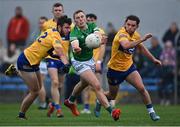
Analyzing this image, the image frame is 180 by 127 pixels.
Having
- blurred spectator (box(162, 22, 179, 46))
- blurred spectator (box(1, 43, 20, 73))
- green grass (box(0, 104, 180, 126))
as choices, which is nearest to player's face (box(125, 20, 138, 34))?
green grass (box(0, 104, 180, 126))

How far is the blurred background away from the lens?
1206 inches

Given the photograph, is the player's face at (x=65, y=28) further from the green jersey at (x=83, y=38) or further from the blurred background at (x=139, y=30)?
the blurred background at (x=139, y=30)

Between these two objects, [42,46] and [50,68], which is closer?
[42,46]

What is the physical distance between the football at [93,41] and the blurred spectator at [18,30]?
42.2 ft

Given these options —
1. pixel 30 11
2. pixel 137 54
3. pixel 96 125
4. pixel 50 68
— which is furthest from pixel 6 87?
pixel 96 125

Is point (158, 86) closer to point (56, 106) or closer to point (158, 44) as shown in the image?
point (158, 44)

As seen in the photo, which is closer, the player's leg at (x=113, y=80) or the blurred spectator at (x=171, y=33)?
the player's leg at (x=113, y=80)

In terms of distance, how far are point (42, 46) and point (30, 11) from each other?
12.7 meters

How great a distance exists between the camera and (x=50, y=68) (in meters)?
22.6

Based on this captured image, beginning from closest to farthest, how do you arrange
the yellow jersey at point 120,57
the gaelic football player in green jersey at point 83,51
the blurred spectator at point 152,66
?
the gaelic football player in green jersey at point 83,51 < the yellow jersey at point 120,57 < the blurred spectator at point 152,66

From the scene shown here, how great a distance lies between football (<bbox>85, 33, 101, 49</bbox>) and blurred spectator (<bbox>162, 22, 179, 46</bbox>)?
473 inches

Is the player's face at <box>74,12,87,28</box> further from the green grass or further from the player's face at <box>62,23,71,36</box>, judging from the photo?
the green grass

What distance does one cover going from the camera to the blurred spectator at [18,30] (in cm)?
3176

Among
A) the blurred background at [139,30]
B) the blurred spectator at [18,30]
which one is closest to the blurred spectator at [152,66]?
the blurred background at [139,30]
